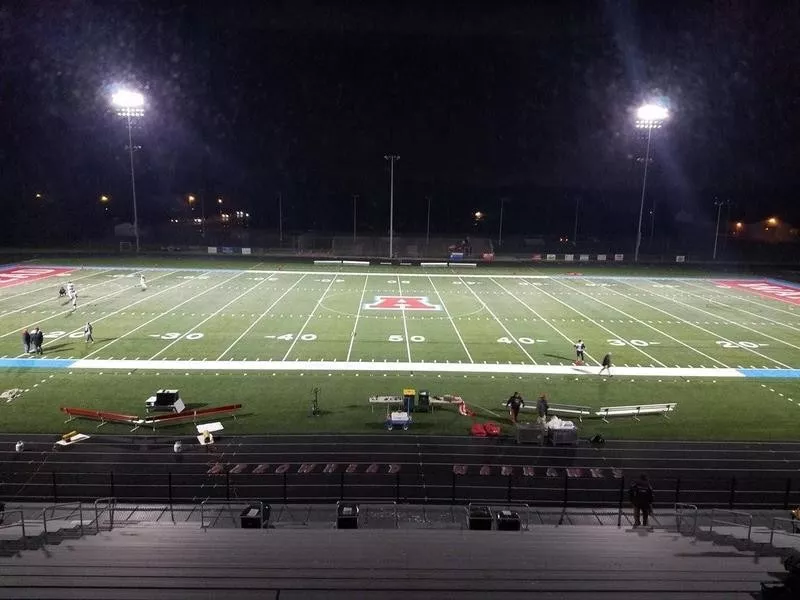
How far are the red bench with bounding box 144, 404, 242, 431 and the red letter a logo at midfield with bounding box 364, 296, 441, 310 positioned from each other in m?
17.3

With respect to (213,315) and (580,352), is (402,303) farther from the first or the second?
(580,352)

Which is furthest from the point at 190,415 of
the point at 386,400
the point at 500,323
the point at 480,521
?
the point at 500,323

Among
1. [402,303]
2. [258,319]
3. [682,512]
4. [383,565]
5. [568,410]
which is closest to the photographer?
[383,565]

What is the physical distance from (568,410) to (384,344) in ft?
32.7

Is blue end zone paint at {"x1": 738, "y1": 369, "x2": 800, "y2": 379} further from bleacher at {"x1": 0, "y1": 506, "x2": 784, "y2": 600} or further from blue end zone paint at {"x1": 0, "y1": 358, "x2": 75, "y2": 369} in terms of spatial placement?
blue end zone paint at {"x1": 0, "y1": 358, "x2": 75, "y2": 369}

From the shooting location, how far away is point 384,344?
2545cm

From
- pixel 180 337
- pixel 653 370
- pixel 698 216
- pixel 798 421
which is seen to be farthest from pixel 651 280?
pixel 698 216

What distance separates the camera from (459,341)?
86.5ft

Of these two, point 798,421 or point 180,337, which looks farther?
point 180,337

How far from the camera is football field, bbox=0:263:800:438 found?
1919cm

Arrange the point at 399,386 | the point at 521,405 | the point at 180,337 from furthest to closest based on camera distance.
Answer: the point at 180,337
the point at 399,386
the point at 521,405

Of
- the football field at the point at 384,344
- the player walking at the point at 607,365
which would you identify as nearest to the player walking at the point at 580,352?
the football field at the point at 384,344

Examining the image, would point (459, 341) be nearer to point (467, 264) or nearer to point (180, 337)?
point (180, 337)

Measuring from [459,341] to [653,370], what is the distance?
27.7 ft
